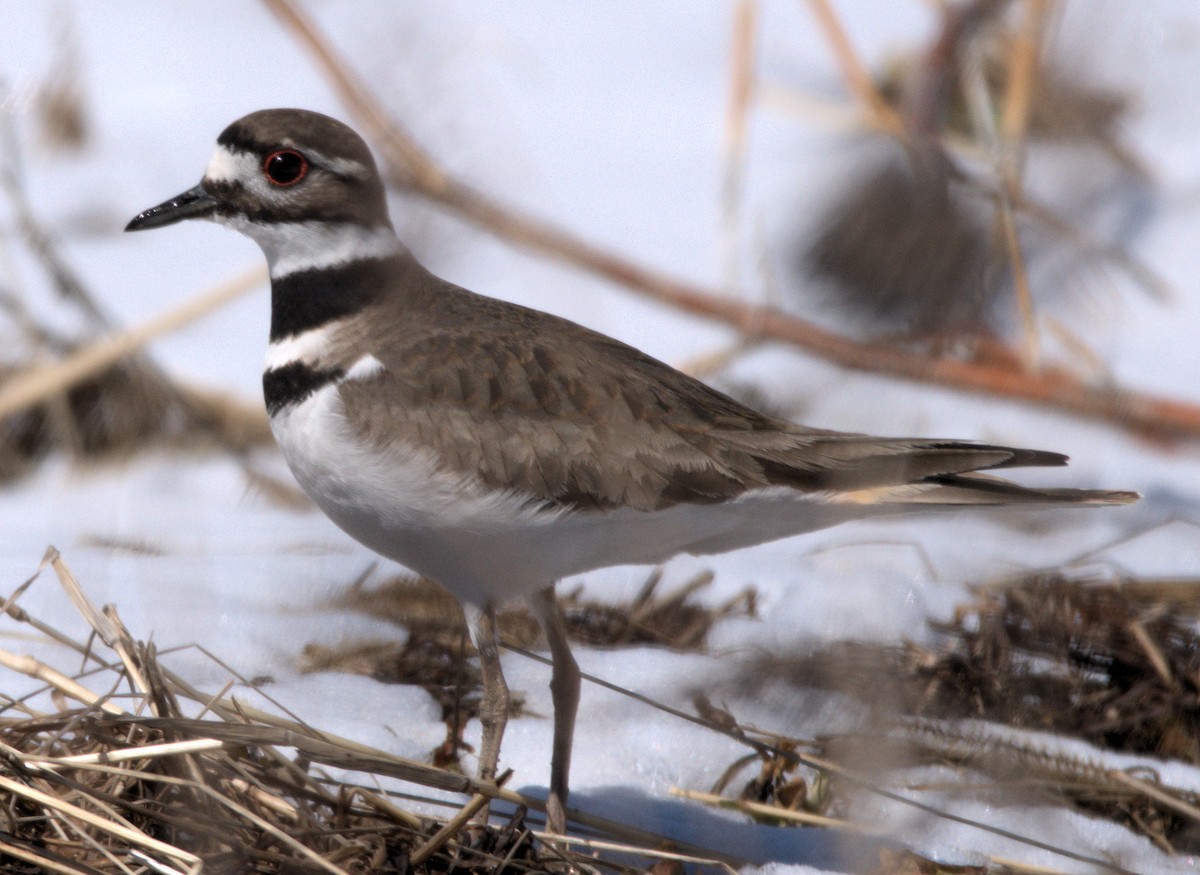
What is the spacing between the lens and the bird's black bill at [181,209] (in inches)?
109

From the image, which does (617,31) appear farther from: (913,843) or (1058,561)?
(913,843)

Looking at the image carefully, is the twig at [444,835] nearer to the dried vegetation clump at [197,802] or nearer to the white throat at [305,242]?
the dried vegetation clump at [197,802]

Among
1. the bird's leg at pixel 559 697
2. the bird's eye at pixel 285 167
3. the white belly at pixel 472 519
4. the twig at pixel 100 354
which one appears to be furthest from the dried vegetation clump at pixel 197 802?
the twig at pixel 100 354

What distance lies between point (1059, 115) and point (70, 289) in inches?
140

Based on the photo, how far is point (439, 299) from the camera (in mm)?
2781

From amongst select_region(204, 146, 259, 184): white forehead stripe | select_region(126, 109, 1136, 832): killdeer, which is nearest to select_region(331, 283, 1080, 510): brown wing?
select_region(126, 109, 1136, 832): killdeer

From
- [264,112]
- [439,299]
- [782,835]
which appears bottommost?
[782,835]

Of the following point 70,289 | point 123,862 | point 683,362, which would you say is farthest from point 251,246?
point 123,862

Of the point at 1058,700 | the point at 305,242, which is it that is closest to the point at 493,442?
the point at 305,242

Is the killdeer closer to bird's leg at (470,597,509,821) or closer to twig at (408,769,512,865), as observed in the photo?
bird's leg at (470,597,509,821)

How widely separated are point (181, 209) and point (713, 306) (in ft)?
7.17

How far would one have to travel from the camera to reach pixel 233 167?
2725mm

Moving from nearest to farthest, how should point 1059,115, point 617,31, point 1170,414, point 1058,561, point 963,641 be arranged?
1. point 1059,115
2. point 963,641
3. point 1058,561
4. point 1170,414
5. point 617,31

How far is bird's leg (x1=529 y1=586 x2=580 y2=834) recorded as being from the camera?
2.60 meters
